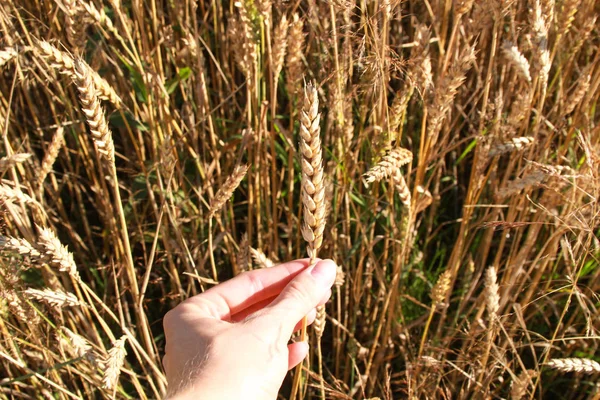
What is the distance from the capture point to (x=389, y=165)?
1051 millimetres

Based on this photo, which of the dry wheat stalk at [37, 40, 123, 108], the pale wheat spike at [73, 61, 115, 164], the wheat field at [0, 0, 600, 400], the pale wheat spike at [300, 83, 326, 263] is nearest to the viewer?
the pale wheat spike at [300, 83, 326, 263]

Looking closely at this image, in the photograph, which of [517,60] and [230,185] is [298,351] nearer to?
[230,185]

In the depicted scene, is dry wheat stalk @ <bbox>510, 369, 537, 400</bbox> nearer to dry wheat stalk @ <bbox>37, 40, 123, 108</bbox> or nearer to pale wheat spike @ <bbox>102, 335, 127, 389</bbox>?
pale wheat spike @ <bbox>102, 335, 127, 389</bbox>

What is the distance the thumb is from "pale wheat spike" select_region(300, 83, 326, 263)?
0.16 meters

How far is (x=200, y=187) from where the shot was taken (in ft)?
5.12

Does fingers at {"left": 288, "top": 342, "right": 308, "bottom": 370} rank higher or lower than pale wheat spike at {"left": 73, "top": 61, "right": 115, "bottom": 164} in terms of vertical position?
lower

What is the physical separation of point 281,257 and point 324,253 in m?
0.16

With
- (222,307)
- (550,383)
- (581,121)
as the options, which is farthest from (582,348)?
(222,307)

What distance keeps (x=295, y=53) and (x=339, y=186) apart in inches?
14.1

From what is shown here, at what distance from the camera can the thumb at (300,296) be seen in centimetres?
88

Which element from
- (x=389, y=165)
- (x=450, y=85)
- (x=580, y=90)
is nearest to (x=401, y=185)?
(x=389, y=165)

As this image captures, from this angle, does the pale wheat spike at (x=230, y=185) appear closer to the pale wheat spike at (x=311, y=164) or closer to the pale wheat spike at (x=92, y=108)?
the pale wheat spike at (x=92, y=108)

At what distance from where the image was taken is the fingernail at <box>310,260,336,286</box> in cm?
97

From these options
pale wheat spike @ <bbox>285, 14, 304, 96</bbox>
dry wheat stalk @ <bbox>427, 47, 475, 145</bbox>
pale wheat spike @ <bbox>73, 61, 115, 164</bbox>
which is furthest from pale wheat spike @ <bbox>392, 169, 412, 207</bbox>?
pale wheat spike @ <bbox>73, 61, 115, 164</bbox>
